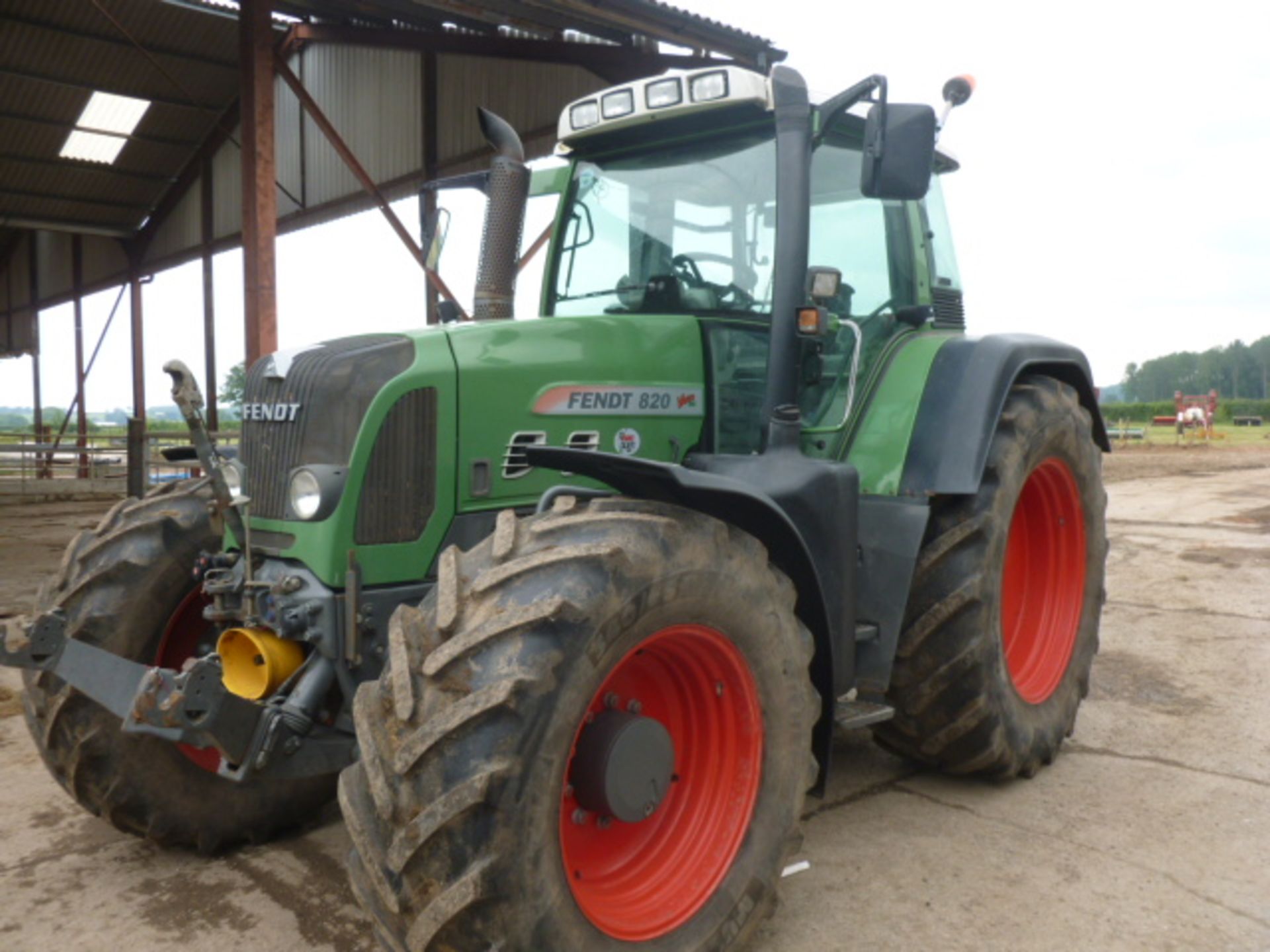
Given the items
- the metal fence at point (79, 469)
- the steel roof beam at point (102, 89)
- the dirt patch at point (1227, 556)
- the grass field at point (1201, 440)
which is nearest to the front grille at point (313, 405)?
the dirt patch at point (1227, 556)

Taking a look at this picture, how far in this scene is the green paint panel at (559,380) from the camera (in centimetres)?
288

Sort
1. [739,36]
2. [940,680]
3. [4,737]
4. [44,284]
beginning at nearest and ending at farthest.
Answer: [940,680]
[4,737]
[739,36]
[44,284]

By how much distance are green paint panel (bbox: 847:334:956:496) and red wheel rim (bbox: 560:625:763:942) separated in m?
1.09

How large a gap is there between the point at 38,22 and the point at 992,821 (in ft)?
51.1

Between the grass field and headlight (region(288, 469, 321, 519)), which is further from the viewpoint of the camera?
the grass field

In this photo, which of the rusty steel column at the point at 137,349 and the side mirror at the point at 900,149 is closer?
the side mirror at the point at 900,149

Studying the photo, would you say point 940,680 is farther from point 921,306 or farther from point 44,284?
point 44,284

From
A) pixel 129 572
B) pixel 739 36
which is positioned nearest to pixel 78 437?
pixel 739 36

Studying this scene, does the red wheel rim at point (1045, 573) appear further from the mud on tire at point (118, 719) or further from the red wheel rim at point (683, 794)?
the mud on tire at point (118, 719)

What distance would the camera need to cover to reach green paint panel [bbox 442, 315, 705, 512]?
2.88 metres

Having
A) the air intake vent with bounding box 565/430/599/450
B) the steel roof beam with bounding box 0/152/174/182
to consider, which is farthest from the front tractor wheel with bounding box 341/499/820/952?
the steel roof beam with bounding box 0/152/174/182

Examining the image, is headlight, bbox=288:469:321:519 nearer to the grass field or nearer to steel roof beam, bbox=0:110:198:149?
steel roof beam, bbox=0:110:198:149

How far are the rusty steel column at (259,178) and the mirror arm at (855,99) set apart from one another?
745cm

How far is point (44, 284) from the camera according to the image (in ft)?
92.0
